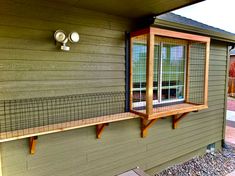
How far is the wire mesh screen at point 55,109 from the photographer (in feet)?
6.25

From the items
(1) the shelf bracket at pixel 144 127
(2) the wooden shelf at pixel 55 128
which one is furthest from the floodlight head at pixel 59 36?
(1) the shelf bracket at pixel 144 127

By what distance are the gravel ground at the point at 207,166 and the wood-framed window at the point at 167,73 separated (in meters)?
1.23

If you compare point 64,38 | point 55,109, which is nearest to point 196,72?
point 64,38

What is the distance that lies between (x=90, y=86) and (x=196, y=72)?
7.38 feet

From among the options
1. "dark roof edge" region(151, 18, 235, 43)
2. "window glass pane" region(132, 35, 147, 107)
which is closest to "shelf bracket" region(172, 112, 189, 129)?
"window glass pane" region(132, 35, 147, 107)

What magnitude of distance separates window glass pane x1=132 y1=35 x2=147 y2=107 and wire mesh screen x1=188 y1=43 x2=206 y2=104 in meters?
1.10

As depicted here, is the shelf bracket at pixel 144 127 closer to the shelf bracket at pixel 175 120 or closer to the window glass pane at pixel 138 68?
the window glass pane at pixel 138 68

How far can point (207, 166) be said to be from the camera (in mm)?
3510

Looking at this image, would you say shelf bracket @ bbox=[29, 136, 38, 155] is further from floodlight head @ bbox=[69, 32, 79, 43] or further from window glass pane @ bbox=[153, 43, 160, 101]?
window glass pane @ bbox=[153, 43, 160, 101]

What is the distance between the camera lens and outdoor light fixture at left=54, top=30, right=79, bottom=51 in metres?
2.03

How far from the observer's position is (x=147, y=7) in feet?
7.28

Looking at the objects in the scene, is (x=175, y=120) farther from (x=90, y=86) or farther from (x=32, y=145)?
(x=32, y=145)

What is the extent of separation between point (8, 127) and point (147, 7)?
2085mm

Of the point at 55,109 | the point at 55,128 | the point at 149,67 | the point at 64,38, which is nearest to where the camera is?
the point at 55,128
